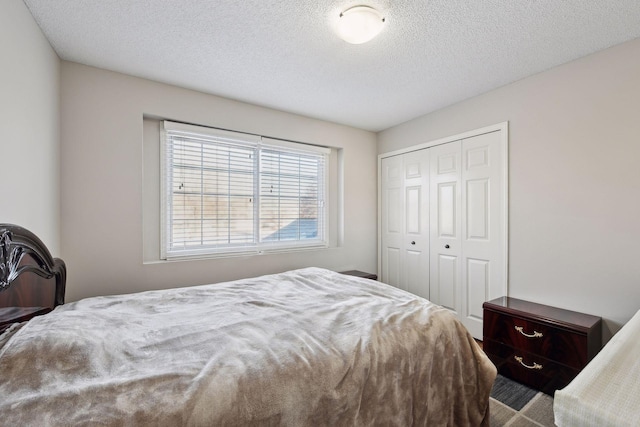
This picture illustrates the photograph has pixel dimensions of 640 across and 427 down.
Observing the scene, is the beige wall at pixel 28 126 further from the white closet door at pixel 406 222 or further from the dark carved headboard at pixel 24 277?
the white closet door at pixel 406 222

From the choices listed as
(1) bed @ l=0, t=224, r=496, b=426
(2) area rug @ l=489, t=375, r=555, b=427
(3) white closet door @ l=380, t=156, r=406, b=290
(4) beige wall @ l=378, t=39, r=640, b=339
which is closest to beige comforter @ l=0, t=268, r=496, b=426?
(1) bed @ l=0, t=224, r=496, b=426

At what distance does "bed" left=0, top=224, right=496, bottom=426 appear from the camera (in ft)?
3.01

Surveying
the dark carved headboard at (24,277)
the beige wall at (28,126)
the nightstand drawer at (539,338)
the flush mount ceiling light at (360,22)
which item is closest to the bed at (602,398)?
the nightstand drawer at (539,338)

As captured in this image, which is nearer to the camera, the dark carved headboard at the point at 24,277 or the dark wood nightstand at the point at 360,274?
the dark carved headboard at the point at 24,277

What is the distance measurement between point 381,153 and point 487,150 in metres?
1.48

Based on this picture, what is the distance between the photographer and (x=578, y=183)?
89.3 inches

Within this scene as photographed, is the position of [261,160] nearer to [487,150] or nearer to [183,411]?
[487,150]

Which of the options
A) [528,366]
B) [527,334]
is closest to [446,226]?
[527,334]

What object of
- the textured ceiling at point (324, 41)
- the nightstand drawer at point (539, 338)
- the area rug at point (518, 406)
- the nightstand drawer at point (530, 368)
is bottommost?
the area rug at point (518, 406)

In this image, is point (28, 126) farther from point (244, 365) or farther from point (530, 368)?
point (530, 368)

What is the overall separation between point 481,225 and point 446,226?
0.39 metres

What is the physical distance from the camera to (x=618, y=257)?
2.07 metres

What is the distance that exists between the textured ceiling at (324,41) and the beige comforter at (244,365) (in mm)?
1772

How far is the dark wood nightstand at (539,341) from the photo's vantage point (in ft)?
6.52
